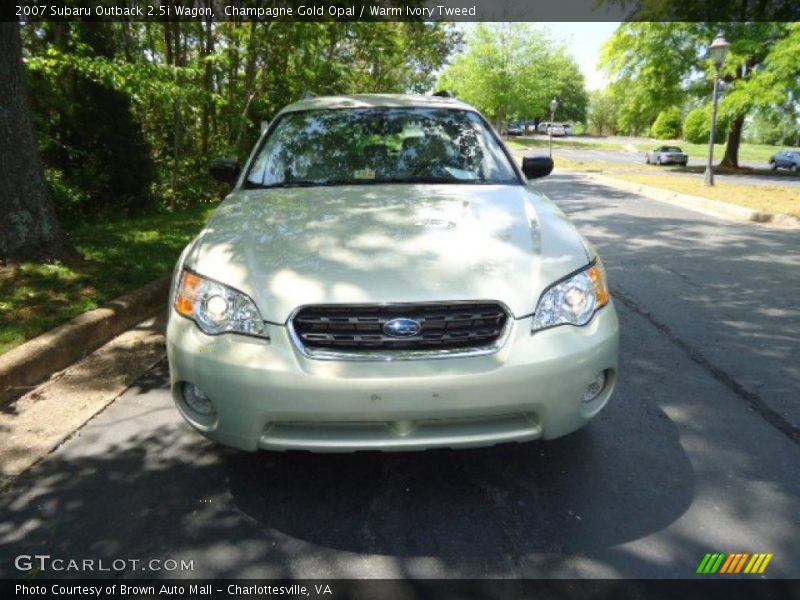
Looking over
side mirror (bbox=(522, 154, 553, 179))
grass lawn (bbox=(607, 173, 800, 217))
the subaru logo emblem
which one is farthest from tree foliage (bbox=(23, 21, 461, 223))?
grass lawn (bbox=(607, 173, 800, 217))

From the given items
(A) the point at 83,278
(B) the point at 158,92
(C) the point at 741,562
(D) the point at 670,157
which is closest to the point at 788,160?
(D) the point at 670,157

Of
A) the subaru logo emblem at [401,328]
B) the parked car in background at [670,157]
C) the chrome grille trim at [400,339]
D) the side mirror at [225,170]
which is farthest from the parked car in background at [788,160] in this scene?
the subaru logo emblem at [401,328]

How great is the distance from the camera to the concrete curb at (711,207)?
9922mm

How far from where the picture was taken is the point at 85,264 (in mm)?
5469

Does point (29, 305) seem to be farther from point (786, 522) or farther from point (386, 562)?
point (786, 522)

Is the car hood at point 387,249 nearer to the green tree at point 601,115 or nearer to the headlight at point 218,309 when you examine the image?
the headlight at point 218,309

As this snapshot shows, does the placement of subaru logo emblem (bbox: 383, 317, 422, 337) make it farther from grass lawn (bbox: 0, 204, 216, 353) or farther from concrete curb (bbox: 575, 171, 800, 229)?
concrete curb (bbox: 575, 171, 800, 229)

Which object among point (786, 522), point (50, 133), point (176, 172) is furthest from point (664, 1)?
point (786, 522)

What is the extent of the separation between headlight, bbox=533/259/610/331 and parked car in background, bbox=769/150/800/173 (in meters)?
33.6

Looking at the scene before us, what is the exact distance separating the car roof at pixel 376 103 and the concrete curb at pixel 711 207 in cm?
797

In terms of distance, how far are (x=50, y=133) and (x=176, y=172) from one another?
237cm

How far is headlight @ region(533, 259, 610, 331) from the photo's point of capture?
2.31 m

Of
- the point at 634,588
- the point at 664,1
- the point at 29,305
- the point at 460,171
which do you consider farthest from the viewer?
the point at 664,1

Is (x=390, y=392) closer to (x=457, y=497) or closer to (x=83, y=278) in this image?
(x=457, y=497)
